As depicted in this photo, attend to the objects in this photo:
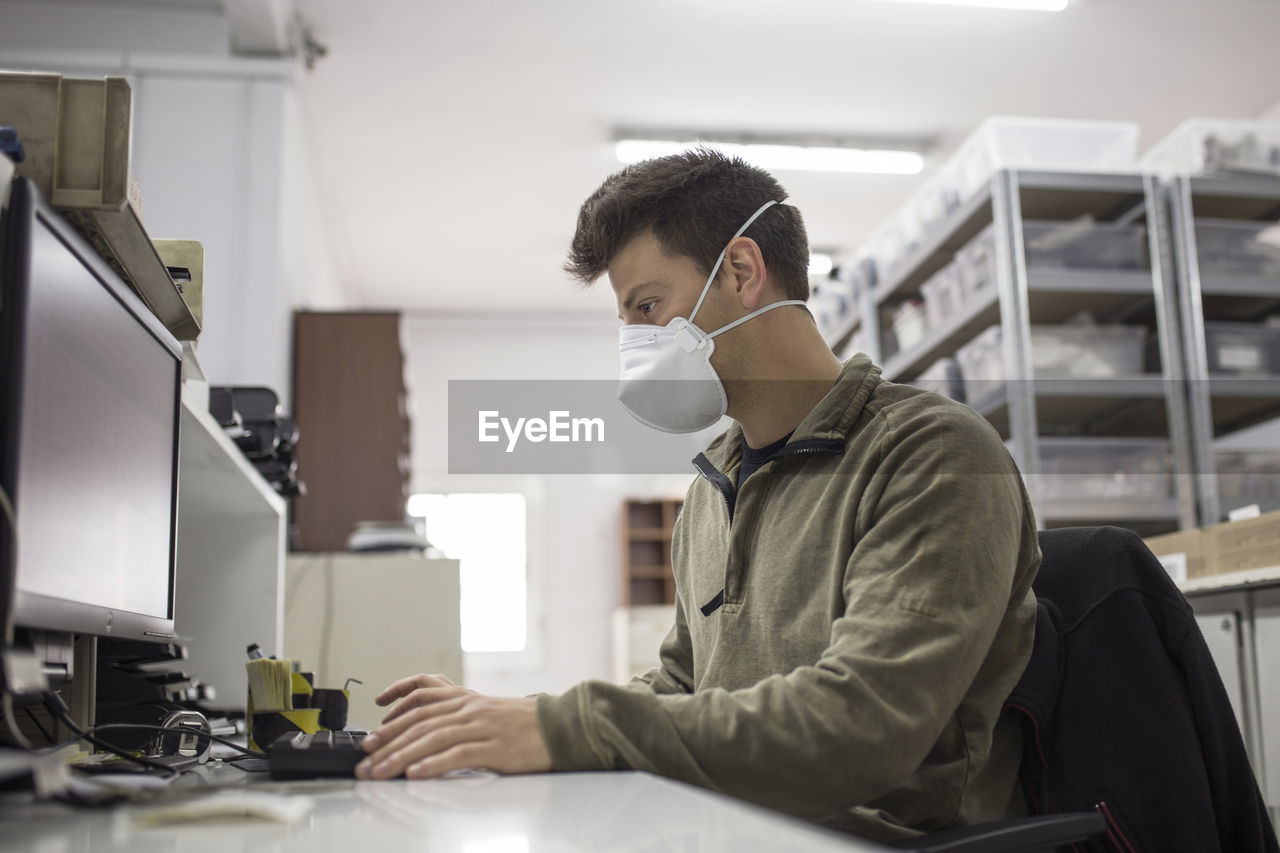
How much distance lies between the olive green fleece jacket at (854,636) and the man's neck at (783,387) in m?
0.08

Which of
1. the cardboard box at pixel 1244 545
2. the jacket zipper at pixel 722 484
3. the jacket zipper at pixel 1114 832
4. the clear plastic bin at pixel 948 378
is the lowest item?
the jacket zipper at pixel 1114 832

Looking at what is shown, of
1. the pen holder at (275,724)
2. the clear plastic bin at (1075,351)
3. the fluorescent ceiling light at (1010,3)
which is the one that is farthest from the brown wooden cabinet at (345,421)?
the pen holder at (275,724)

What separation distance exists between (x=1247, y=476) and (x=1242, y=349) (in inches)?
15.3

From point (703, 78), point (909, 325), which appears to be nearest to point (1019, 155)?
point (909, 325)

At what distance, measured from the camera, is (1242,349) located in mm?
3270

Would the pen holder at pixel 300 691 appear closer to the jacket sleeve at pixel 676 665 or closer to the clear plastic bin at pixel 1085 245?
the jacket sleeve at pixel 676 665

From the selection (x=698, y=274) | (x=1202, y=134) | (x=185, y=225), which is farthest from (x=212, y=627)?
(x=1202, y=134)

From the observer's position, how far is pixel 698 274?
133 cm

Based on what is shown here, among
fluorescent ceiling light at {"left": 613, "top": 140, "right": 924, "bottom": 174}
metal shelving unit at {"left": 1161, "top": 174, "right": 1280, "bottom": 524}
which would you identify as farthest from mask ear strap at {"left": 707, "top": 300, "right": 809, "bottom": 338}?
fluorescent ceiling light at {"left": 613, "top": 140, "right": 924, "bottom": 174}

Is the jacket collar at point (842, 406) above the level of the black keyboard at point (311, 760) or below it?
above

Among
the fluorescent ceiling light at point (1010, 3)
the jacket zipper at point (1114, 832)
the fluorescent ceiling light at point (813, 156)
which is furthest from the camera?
the fluorescent ceiling light at point (813, 156)

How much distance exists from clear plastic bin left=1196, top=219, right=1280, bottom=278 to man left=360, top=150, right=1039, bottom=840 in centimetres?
248

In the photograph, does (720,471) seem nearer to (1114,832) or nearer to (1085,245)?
(1114,832)

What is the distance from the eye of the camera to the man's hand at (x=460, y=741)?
0.77 metres
